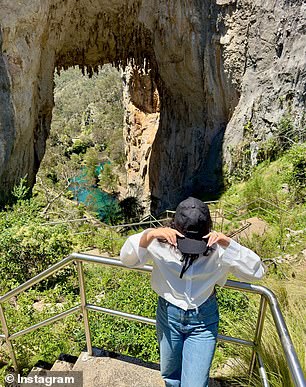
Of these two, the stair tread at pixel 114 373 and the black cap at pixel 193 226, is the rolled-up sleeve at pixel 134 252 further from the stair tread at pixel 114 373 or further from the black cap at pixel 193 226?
the stair tread at pixel 114 373

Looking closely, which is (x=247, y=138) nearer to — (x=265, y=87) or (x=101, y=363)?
(x=265, y=87)

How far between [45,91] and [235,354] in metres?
9.13

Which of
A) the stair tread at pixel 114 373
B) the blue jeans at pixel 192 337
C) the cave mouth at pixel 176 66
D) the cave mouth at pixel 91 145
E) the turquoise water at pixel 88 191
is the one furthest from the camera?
the cave mouth at pixel 91 145

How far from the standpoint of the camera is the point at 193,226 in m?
1.78

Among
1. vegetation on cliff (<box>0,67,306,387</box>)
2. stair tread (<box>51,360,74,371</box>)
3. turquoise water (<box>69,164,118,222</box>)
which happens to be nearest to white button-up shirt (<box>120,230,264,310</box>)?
vegetation on cliff (<box>0,67,306,387</box>)

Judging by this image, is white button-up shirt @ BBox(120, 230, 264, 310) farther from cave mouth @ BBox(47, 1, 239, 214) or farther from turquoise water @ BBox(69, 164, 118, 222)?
turquoise water @ BBox(69, 164, 118, 222)

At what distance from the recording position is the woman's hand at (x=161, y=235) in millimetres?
1802

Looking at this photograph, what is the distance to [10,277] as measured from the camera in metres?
5.47

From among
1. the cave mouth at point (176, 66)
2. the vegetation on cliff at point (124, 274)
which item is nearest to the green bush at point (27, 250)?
the vegetation on cliff at point (124, 274)

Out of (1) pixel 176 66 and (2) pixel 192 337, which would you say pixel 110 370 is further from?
(1) pixel 176 66

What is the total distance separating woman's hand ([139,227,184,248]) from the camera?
1.80m

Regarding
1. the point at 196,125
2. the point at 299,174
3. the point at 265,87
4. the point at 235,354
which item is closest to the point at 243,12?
the point at 265,87

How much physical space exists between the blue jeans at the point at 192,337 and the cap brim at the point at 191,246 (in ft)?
1.13

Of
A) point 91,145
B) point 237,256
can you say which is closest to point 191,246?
point 237,256
